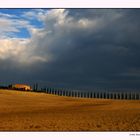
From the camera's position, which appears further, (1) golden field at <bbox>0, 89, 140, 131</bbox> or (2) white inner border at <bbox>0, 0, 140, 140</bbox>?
(1) golden field at <bbox>0, 89, 140, 131</bbox>
